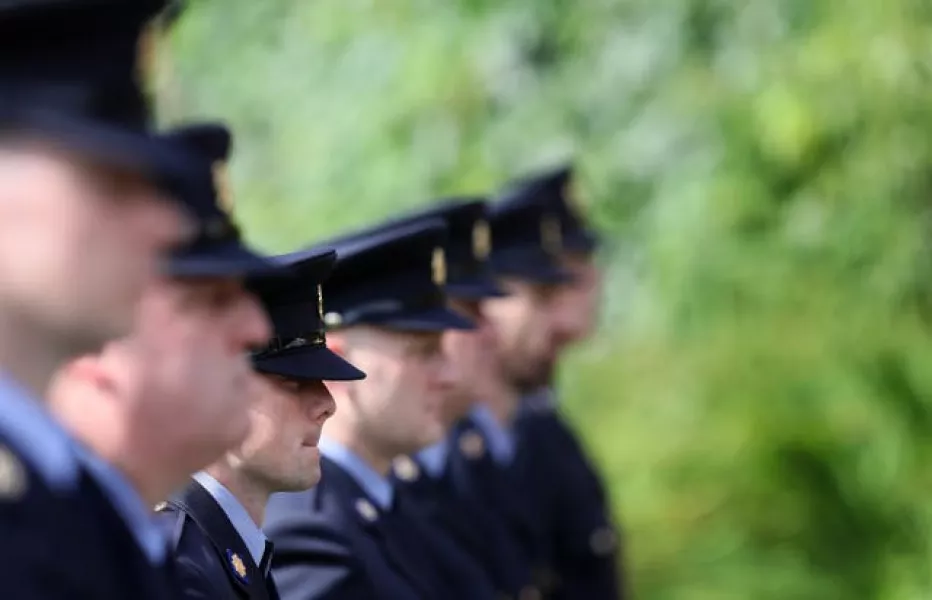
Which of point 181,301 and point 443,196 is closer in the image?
point 181,301

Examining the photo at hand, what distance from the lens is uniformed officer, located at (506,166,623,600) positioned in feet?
25.2

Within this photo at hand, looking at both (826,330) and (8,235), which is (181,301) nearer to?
(8,235)

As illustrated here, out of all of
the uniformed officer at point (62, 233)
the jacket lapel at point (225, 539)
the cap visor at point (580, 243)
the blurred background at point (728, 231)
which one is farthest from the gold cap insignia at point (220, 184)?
the blurred background at point (728, 231)

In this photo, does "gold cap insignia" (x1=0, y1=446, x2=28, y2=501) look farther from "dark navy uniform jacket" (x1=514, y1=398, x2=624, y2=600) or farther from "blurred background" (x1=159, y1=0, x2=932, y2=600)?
"blurred background" (x1=159, y1=0, x2=932, y2=600)

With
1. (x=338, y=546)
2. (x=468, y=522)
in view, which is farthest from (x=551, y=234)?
(x=338, y=546)

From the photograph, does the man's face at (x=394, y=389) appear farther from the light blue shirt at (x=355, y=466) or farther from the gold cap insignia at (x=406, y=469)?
the gold cap insignia at (x=406, y=469)

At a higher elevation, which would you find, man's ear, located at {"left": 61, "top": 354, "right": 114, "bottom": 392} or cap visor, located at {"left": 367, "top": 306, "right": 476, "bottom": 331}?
cap visor, located at {"left": 367, "top": 306, "right": 476, "bottom": 331}

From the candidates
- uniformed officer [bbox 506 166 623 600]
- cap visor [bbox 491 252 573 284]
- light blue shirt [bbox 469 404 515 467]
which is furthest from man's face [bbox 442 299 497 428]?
uniformed officer [bbox 506 166 623 600]

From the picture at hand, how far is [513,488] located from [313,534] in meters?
3.09

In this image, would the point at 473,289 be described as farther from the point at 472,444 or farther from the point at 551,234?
the point at 551,234

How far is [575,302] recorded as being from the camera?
7.56 meters

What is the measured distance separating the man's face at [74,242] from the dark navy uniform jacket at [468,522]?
310cm

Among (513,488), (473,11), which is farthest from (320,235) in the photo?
(513,488)

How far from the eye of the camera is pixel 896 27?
9.06 metres
